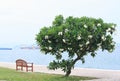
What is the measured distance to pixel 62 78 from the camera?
2683 centimetres

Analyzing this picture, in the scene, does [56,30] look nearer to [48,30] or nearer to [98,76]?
[48,30]

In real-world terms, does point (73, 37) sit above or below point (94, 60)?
below

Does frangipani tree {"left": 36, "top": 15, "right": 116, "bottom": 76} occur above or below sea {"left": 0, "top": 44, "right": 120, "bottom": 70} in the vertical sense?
below

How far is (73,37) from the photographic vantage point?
25.6m

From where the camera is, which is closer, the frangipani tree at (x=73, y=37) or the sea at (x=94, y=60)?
the frangipani tree at (x=73, y=37)

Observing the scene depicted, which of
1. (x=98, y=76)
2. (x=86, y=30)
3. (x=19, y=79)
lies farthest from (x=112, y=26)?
(x=19, y=79)

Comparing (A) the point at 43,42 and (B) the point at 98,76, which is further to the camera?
(B) the point at 98,76

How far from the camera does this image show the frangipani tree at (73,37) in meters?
25.8

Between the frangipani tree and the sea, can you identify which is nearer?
the frangipani tree

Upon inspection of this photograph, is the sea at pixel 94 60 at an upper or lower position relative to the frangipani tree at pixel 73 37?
upper

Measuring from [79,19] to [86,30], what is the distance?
2.65 feet

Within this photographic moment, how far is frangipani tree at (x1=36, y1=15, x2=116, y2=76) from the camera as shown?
25750 mm

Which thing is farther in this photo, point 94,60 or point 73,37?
point 94,60

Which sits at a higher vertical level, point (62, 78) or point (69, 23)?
point (69, 23)
